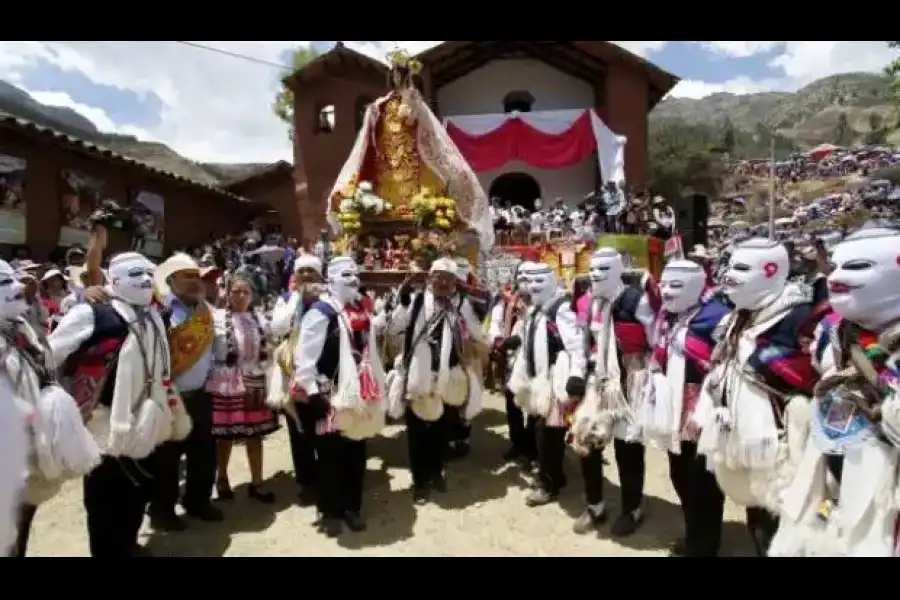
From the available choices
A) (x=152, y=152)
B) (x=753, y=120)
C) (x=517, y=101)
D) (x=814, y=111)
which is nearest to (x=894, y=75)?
(x=517, y=101)

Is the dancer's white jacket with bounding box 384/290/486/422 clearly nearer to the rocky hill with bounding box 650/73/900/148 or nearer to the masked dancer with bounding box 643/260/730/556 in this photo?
the masked dancer with bounding box 643/260/730/556

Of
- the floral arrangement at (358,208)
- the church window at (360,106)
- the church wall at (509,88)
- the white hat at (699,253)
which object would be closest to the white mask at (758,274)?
the white hat at (699,253)

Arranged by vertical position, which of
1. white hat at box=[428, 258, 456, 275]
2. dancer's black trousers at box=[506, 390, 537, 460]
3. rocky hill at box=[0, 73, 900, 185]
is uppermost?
rocky hill at box=[0, 73, 900, 185]

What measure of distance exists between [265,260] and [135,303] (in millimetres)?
10686

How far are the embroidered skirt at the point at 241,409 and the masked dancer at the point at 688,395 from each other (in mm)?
2916

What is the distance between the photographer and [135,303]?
364 cm

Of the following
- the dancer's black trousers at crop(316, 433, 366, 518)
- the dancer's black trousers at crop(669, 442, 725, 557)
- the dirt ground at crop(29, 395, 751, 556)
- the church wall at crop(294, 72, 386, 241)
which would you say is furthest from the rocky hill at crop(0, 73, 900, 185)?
the dancer's black trousers at crop(669, 442, 725, 557)

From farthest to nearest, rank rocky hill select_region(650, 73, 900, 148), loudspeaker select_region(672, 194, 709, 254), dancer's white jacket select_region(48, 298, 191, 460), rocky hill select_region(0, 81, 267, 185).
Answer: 1. rocky hill select_region(650, 73, 900, 148)
2. rocky hill select_region(0, 81, 267, 185)
3. loudspeaker select_region(672, 194, 709, 254)
4. dancer's white jacket select_region(48, 298, 191, 460)

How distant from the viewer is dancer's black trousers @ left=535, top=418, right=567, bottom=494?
4812 mm

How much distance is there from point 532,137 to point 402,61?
1019 cm

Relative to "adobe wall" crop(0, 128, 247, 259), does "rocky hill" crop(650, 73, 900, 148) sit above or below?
above

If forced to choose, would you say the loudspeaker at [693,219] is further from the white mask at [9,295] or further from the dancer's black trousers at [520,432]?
the white mask at [9,295]

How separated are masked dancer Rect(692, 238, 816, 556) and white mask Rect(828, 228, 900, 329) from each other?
73cm

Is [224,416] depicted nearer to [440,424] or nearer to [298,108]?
[440,424]
